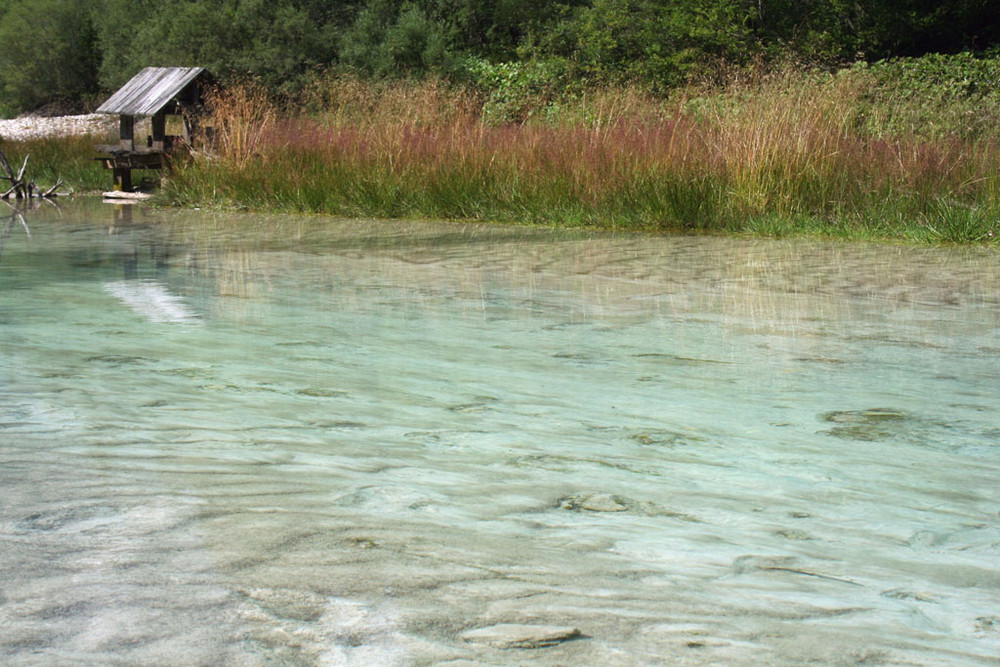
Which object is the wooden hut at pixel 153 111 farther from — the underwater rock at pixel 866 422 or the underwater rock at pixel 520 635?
the underwater rock at pixel 520 635

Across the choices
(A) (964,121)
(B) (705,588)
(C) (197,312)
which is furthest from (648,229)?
(B) (705,588)

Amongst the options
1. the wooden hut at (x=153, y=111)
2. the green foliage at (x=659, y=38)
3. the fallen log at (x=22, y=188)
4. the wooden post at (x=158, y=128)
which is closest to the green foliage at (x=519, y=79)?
the green foliage at (x=659, y=38)

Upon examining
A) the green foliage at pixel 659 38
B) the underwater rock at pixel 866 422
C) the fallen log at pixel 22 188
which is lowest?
the fallen log at pixel 22 188

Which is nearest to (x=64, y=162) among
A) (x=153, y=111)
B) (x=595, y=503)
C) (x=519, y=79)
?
(x=153, y=111)

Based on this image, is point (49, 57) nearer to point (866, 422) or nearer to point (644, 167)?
point (644, 167)

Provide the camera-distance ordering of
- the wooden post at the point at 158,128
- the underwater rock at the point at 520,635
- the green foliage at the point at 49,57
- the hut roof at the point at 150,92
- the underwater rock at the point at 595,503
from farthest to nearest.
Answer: the green foliage at the point at 49,57, the wooden post at the point at 158,128, the hut roof at the point at 150,92, the underwater rock at the point at 595,503, the underwater rock at the point at 520,635

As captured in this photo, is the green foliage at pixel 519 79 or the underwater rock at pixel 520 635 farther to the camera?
the green foliage at pixel 519 79

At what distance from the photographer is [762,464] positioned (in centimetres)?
233

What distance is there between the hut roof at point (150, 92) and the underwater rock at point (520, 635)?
1302 cm

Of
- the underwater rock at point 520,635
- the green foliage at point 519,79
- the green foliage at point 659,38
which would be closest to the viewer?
the underwater rock at point 520,635

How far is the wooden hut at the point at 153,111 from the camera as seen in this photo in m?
13.6

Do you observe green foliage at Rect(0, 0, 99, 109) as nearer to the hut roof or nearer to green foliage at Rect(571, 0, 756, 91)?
green foliage at Rect(571, 0, 756, 91)

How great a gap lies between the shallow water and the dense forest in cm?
921

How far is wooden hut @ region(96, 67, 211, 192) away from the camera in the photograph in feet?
44.6
